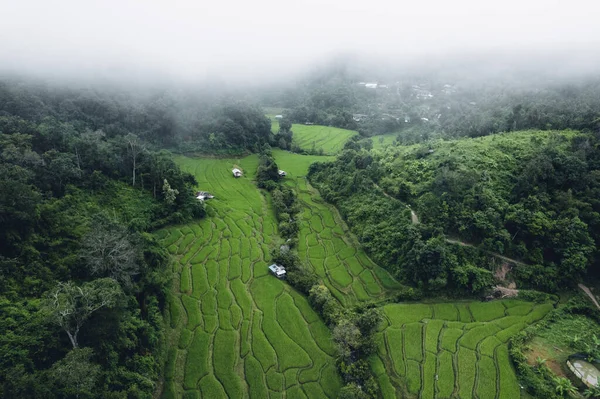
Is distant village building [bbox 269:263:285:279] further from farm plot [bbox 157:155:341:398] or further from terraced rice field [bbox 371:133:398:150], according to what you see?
terraced rice field [bbox 371:133:398:150]

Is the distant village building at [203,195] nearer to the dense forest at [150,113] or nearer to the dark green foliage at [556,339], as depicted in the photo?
the dense forest at [150,113]

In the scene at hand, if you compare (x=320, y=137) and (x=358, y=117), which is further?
(x=358, y=117)

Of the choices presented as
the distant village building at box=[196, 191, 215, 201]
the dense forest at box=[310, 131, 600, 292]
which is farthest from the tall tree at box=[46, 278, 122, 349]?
the distant village building at box=[196, 191, 215, 201]

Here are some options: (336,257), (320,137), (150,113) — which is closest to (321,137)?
(320,137)

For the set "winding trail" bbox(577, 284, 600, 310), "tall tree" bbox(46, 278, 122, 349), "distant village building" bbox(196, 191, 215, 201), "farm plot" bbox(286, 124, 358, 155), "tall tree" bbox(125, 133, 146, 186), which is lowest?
"winding trail" bbox(577, 284, 600, 310)

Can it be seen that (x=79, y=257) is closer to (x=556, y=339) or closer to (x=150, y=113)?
(x=556, y=339)

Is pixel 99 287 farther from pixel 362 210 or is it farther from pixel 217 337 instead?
pixel 362 210

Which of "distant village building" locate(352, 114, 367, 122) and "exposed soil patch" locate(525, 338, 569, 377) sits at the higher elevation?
"distant village building" locate(352, 114, 367, 122)
